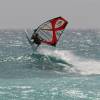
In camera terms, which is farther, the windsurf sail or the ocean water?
the windsurf sail

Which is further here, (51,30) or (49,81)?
(51,30)

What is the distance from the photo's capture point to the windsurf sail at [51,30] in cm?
6750

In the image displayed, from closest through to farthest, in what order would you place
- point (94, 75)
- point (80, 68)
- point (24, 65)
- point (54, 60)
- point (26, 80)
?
1. point (26, 80)
2. point (94, 75)
3. point (80, 68)
4. point (24, 65)
5. point (54, 60)

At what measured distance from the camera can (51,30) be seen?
68188 millimetres

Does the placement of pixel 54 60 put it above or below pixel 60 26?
below

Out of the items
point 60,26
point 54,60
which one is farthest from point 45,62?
point 60,26

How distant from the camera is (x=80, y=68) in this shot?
6619cm

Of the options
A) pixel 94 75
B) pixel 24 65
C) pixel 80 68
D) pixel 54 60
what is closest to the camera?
pixel 94 75

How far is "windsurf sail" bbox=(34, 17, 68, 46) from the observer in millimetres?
67500

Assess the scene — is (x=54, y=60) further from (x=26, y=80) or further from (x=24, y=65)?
(x=26, y=80)

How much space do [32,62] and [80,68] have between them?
12.5 meters

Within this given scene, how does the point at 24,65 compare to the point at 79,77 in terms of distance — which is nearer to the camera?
the point at 79,77

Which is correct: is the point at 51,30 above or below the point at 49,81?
above

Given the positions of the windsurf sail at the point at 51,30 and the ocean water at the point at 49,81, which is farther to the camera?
the windsurf sail at the point at 51,30
